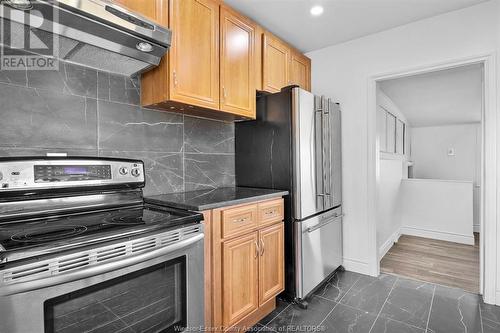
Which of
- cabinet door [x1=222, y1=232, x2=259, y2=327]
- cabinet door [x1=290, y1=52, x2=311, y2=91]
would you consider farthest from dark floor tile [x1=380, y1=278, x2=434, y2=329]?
cabinet door [x1=290, y1=52, x2=311, y2=91]

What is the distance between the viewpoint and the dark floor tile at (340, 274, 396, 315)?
218cm

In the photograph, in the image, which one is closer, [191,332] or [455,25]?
[191,332]

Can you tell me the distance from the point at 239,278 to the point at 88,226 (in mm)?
986

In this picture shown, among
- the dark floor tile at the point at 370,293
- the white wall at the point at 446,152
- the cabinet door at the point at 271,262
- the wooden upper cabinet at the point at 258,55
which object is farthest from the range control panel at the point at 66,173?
the white wall at the point at 446,152

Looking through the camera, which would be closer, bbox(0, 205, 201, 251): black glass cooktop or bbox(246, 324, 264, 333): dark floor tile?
bbox(0, 205, 201, 251): black glass cooktop

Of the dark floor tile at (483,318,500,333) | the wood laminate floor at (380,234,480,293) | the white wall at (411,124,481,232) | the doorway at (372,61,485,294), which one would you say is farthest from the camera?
the white wall at (411,124,481,232)

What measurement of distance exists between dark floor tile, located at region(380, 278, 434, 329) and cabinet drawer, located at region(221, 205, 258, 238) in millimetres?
1284

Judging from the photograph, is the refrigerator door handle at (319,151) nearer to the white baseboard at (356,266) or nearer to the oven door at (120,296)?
the white baseboard at (356,266)

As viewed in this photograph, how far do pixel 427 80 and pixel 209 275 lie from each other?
364 cm

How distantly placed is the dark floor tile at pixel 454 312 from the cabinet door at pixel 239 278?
51.4 inches

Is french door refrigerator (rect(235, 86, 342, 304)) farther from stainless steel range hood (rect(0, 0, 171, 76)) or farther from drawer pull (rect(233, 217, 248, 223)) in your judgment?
stainless steel range hood (rect(0, 0, 171, 76))

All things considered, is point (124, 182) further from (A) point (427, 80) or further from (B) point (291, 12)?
(A) point (427, 80)

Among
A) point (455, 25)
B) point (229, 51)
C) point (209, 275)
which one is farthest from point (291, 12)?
point (209, 275)

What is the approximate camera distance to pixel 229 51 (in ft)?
6.80
